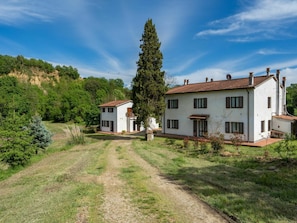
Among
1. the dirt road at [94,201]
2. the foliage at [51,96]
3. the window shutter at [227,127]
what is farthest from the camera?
the foliage at [51,96]

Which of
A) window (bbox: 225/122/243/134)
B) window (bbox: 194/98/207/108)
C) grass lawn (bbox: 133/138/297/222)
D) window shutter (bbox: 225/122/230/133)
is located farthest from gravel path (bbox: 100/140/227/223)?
A: window (bbox: 194/98/207/108)

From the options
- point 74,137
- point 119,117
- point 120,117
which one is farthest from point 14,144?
point 120,117

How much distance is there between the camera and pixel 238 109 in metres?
21.4

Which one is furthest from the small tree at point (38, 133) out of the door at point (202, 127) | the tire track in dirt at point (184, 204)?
the door at point (202, 127)

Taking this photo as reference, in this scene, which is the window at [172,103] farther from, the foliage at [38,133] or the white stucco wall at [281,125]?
the foliage at [38,133]

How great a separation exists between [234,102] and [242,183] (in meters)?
14.4

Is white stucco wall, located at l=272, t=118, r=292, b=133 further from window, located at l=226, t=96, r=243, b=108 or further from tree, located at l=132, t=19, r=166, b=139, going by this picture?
tree, located at l=132, t=19, r=166, b=139

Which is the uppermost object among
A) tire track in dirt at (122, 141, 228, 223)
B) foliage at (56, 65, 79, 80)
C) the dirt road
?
foliage at (56, 65, 79, 80)

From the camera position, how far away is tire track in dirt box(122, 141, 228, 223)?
18.2ft

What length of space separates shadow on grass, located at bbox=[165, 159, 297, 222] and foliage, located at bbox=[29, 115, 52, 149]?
43.3 ft

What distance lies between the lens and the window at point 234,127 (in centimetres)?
2135

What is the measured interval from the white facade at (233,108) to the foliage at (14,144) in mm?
16331

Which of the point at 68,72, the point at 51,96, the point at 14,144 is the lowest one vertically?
the point at 14,144

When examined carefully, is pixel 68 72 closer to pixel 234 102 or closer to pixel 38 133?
pixel 38 133
